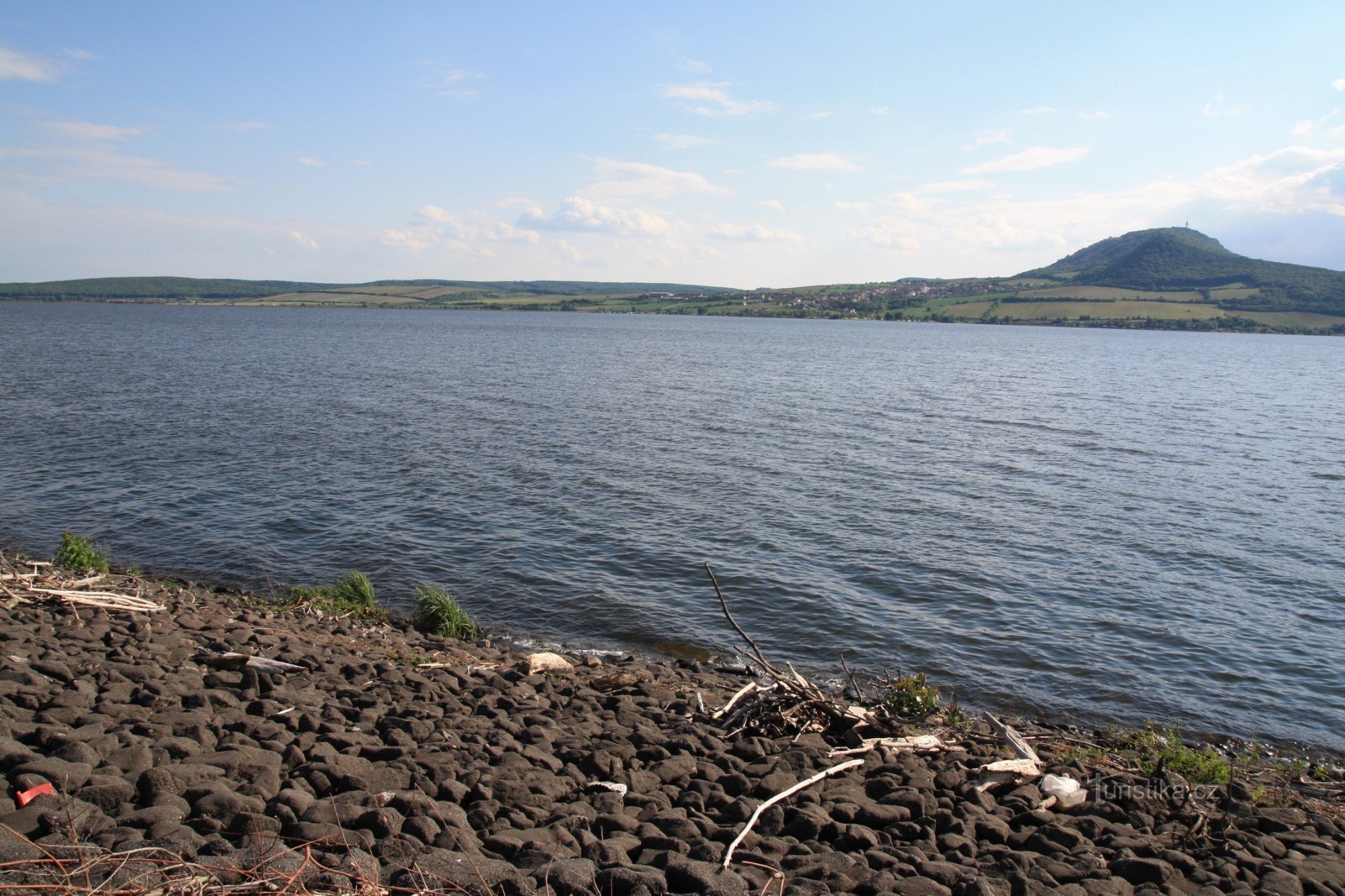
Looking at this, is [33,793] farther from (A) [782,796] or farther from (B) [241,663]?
(A) [782,796]

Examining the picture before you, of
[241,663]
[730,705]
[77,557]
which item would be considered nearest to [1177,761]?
[730,705]

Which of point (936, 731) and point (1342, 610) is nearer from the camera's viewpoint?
point (936, 731)

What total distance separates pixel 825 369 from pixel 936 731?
6862 cm

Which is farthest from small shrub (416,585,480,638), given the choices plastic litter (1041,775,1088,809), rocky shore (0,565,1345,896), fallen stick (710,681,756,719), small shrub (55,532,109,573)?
plastic litter (1041,775,1088,809)

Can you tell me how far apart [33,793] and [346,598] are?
11665mm

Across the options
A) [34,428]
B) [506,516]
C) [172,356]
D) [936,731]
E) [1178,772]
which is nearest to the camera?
[1178,772]

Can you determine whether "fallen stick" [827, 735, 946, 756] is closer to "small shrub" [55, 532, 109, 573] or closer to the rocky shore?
the rocky shore

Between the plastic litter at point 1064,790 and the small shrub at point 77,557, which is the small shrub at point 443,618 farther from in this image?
the plastic litter at point 1064,790

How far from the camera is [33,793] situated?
6434mm

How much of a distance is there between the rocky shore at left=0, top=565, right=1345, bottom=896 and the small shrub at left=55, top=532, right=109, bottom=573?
5.63m

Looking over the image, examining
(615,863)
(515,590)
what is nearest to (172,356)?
(515,590)

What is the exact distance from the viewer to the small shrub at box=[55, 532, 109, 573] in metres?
17.2

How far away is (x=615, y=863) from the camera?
6.61 m

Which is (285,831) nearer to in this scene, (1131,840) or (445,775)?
(445,775)
